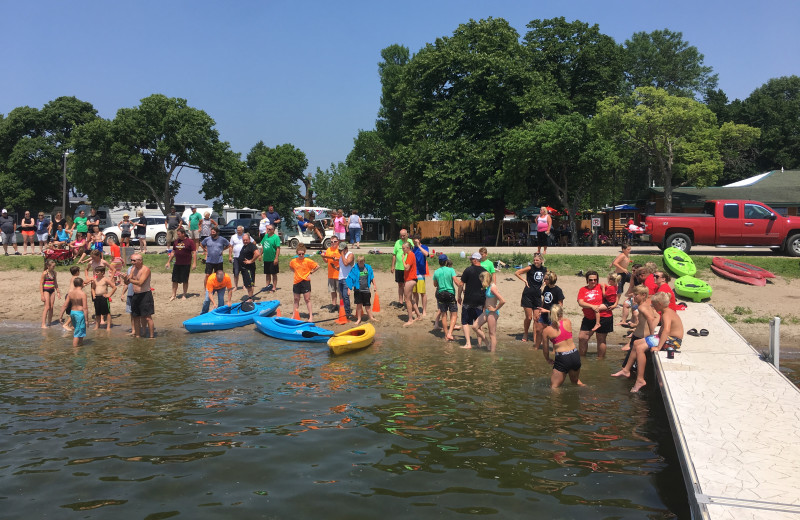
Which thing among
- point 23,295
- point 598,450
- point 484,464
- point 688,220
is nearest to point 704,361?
point 598,450

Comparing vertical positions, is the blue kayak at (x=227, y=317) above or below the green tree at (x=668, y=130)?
below

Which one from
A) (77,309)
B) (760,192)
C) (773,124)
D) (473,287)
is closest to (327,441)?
(473,287)

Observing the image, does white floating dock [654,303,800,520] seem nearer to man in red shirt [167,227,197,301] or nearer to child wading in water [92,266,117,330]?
man in red shirt [167,227,197,301]

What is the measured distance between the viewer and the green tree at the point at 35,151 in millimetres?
47969

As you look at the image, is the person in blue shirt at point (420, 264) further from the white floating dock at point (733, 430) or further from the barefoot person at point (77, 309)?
the barefoot person at point (77, 309)

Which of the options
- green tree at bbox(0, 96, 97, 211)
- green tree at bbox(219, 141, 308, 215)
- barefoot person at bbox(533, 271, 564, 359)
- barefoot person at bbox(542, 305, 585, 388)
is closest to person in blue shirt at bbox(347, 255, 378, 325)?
barefoot person at bbox(533, 271, 564, 359)

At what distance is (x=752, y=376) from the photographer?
8602 mm

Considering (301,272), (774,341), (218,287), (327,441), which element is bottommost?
(327,441)

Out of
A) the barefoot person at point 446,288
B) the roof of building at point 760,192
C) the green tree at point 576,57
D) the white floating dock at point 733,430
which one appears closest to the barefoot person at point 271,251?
the barefoot person at point 446,288

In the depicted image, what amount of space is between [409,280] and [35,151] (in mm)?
46515

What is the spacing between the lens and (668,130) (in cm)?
3375

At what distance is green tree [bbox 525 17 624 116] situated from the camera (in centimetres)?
3706

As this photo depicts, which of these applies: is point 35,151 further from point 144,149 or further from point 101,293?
point 101,293

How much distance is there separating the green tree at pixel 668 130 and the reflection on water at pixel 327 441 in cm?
2510
